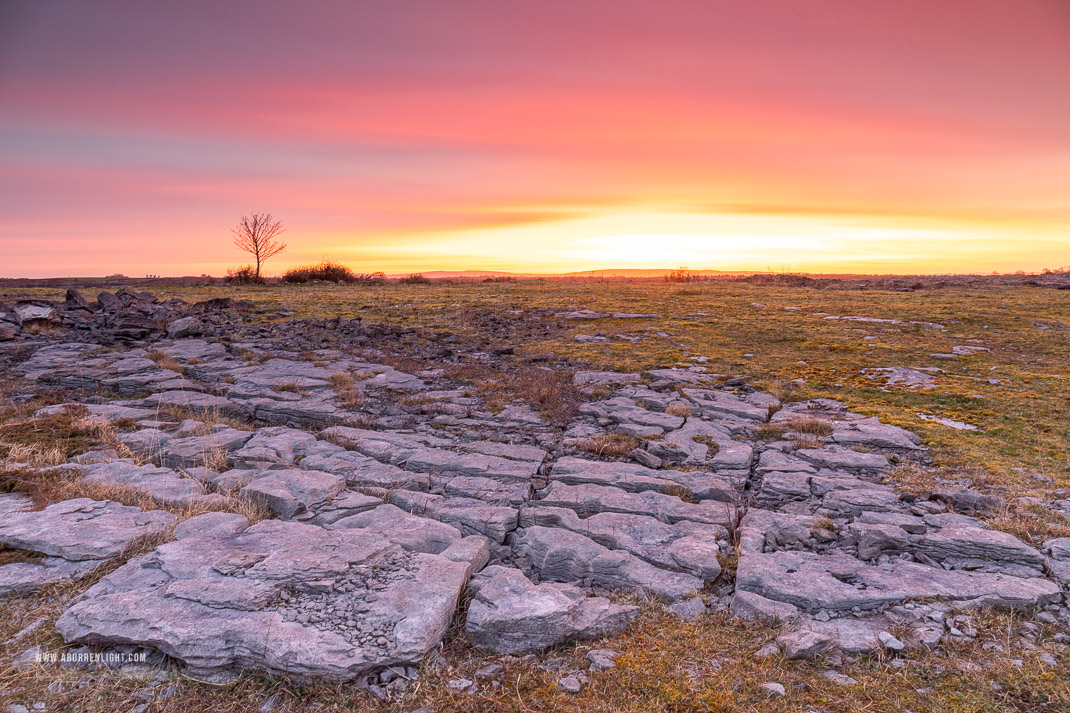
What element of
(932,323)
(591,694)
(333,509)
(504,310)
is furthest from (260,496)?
(932,323)

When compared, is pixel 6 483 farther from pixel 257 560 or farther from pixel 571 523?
pixel 571 523

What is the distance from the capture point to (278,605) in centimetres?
370

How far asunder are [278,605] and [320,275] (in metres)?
41.7

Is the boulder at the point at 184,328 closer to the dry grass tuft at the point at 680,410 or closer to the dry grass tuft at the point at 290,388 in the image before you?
the dry grass tuft at the point at 290,388

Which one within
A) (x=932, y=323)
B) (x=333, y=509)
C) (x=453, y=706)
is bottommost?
(x=453, y=706)

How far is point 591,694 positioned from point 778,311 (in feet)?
58.8

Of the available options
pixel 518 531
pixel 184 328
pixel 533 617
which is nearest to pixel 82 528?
pixel 518 531

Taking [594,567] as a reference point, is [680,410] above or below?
above

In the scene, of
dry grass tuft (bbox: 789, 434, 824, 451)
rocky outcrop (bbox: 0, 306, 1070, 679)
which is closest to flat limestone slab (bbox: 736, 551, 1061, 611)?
rocky outcrop (bbox: 0, 306, 1070, 679)

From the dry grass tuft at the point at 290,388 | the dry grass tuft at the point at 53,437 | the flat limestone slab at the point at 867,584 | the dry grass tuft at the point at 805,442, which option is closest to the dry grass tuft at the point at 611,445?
the dry grass tuft at the point at 805,442

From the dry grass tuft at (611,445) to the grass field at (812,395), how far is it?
9.84 feet

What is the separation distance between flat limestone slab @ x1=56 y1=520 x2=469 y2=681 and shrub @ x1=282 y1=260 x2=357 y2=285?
130 feet

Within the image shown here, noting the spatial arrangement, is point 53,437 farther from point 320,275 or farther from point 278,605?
point 320,275

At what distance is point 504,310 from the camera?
796 inches
